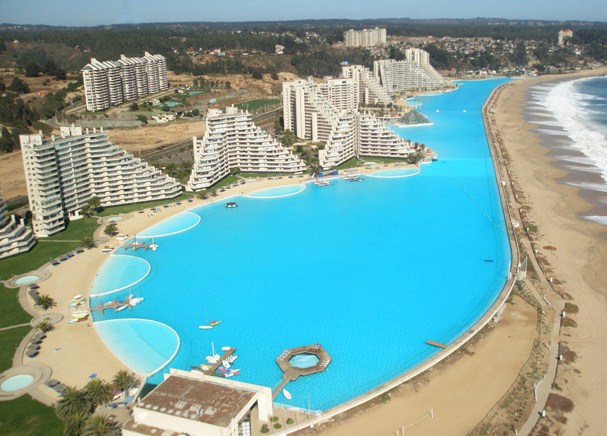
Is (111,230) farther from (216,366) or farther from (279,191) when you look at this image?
(216,366)

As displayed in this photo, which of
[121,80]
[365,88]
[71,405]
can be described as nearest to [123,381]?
[71,405]

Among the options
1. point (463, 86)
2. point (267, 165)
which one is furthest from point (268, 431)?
point (463, 86)

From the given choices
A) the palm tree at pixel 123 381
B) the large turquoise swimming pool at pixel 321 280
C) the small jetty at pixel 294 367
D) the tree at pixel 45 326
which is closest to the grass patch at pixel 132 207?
the large turquoise swimming pool at pixel 321 280

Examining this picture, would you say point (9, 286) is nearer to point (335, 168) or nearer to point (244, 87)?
point (335, 168)

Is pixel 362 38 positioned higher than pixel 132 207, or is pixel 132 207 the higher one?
pixel 362 38

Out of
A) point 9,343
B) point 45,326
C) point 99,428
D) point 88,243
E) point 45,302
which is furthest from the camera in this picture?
point 88,243

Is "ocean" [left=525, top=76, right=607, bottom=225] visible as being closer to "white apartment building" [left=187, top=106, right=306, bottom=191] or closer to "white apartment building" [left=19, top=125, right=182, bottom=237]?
"white apartment building" [left=187, top=106, right=306, bottom=191]

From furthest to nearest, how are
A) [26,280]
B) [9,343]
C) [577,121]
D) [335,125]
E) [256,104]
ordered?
[256,104]
[577,121]
[335,125]
[26,280]
[9,343]
